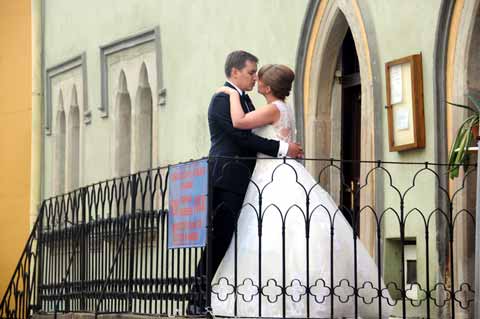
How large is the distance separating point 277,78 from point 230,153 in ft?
2.01

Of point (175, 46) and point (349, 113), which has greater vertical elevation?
point (175, 46)

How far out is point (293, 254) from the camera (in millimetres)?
9820

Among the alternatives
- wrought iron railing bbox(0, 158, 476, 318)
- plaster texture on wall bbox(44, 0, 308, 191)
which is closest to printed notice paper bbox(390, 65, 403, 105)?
wrought iron railing bbox(0, 158, 476, 318)

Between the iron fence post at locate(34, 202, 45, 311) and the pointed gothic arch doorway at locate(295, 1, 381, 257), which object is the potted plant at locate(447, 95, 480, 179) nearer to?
the pointed gothic arch doorway at locate(295, 1, 381, 257)

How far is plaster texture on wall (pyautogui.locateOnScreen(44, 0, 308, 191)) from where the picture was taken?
15.2 metres

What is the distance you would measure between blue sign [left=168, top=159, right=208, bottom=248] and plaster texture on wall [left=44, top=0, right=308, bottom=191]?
4.38 m

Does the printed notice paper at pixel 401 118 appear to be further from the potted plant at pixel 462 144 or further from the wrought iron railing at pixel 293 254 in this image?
the potted plant at pixel 462 144

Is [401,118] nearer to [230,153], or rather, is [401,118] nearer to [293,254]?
[230,153]

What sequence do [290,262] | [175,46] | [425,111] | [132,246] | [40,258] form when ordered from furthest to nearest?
[175,46]
[40,258]
[425,111]
[132,246]
[290,262]

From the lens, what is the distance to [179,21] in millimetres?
17469

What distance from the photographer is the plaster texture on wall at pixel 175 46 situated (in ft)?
49.9

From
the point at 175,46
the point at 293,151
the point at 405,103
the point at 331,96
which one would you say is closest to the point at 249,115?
the point at 293,151

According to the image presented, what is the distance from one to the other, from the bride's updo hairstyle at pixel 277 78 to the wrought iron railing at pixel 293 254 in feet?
1.68

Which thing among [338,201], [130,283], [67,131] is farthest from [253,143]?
[67,131]
